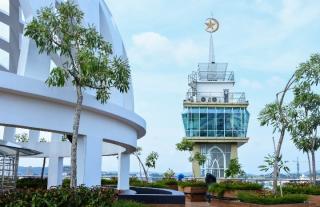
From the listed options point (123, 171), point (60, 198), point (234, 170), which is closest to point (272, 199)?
point (123, 171)

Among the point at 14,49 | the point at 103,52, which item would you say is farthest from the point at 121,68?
the point at 14,49

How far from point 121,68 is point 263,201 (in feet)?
29.5

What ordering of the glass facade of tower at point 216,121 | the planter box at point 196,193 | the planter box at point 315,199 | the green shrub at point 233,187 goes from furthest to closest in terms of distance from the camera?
1. the glass facade of tower at point 216,121
2. the planter box at point 196,193
3. the green shrub at point 233,187
4. the planter box at point 315,199

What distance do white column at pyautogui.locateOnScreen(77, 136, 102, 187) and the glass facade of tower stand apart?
3797cm

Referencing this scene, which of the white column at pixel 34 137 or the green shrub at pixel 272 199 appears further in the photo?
the white column at pixel 34 137

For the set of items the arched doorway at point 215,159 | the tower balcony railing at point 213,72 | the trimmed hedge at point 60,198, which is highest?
the tower balcony railing at point 213,72

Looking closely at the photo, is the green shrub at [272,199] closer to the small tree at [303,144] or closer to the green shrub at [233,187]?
the green shrub at [233,187]

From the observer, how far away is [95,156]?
15.6 m

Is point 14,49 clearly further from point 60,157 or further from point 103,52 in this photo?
point 103,52

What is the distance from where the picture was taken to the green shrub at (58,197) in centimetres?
1046

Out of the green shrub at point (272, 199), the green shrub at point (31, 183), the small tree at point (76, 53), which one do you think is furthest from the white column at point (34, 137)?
the small tree at point (76, 53)

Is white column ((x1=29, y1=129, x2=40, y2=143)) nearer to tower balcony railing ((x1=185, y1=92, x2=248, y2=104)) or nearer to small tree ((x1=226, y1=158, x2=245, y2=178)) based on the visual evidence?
small tree ((x1=226, y1=158, x2=245, y2=178))

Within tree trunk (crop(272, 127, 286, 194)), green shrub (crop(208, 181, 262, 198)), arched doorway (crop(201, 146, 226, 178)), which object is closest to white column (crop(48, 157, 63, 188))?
green shrub (crop(208, 181, 262, 198))

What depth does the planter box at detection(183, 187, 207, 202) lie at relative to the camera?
31.4 meters
